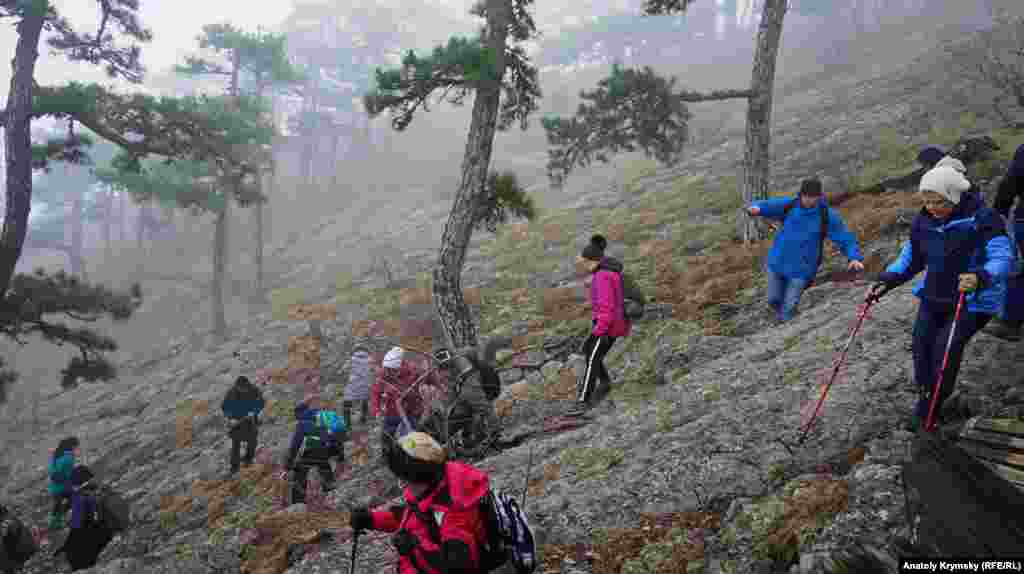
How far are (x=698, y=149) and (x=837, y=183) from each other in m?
12.5

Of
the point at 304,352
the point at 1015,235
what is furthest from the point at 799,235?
the point at 304,352

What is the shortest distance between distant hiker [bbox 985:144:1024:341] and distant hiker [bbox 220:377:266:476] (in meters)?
10.9

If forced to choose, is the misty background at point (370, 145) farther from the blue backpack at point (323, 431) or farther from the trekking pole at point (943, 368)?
the trekking pole at point (943, 368)

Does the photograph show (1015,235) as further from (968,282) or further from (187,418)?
(187,418)

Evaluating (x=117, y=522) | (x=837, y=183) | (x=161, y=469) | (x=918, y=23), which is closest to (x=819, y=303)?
(x=837, y=183)

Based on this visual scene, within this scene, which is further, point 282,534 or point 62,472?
point 62,472

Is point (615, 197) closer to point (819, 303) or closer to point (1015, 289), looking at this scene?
point (819, 303)

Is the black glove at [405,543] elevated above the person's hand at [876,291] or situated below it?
below

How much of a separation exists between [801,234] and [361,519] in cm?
572

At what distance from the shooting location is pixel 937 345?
4.21 metres

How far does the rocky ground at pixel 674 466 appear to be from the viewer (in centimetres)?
413

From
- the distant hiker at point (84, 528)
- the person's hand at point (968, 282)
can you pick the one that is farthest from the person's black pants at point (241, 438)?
the person's hand at point (968, 282)

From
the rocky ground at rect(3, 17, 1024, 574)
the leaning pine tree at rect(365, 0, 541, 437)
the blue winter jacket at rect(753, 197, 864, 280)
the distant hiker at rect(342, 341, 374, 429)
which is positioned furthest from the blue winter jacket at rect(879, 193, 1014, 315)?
the distant hiker at rect(342, 341, 374, 429)

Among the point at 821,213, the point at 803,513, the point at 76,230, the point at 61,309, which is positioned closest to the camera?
the point at 803,513
